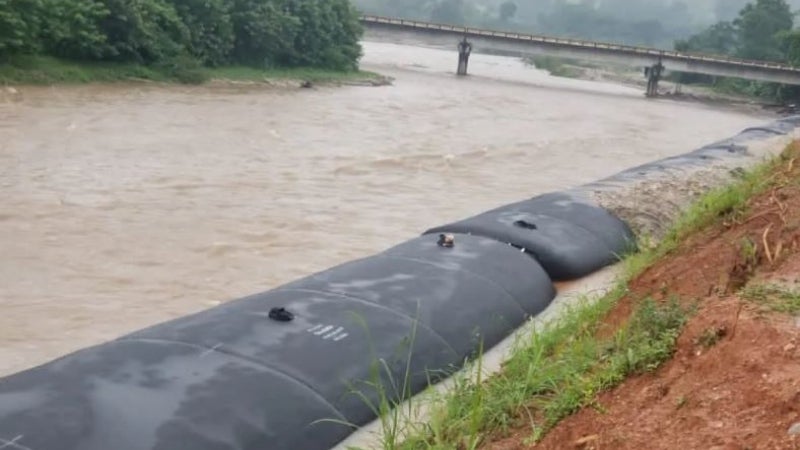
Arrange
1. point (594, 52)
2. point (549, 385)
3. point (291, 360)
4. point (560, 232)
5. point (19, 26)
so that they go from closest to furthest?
1. point (549, 385)
2. point (291, 360)
3. point (560, 232)
4. point (19, 26)
5. point (594, 52)

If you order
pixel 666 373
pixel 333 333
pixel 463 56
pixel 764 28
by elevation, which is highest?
pixel 764 28

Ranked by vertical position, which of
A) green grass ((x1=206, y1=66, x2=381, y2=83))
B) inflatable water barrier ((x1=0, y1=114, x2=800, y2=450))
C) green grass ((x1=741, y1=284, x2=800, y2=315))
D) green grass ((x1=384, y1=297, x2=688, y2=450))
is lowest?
green grass ((x1=206, y1=66, x2=381, y2=83))

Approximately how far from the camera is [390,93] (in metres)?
37.0

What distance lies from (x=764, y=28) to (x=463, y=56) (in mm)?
23152

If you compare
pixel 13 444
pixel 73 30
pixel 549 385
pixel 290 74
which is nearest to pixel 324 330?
pixel 549 385

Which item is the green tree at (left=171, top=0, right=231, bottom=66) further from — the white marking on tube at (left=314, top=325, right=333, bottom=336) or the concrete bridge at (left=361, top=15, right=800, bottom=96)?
the white marking on tube at (left=314, top=325, right=333, bottom=336)

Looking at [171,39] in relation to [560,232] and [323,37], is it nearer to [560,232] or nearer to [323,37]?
[323,37]

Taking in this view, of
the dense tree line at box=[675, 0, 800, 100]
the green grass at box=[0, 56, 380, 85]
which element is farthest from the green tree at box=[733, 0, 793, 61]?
the green grass at box=[0, 56, 380, 85]

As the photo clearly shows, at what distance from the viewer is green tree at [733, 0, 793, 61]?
63000 mm

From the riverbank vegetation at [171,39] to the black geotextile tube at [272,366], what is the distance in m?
21.7

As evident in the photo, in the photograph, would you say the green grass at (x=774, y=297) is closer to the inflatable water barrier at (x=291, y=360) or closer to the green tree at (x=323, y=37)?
the inflatable water barrier at (x=291, y=360)

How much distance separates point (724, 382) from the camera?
159 inches

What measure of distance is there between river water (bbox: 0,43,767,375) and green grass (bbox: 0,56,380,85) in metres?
0.82

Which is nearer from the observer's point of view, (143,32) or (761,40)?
(143,32)
